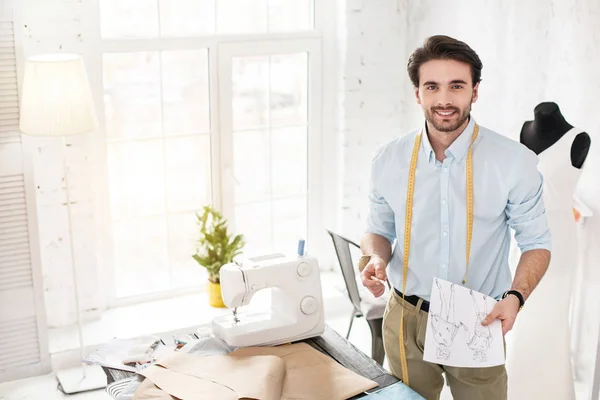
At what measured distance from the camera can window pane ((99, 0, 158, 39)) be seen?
402cm

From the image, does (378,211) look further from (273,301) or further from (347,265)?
(347,265)

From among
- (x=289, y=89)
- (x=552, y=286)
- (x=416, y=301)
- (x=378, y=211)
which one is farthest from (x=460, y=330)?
(x=289, y=89)

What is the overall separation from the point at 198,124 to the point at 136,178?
44 centimetres

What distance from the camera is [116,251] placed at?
4344mm

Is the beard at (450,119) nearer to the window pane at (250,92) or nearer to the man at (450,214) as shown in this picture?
the man at (450,214)

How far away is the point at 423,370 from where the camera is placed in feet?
8.20

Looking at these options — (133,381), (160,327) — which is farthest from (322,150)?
(133,381)

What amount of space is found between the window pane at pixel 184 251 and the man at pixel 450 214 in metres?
2.04

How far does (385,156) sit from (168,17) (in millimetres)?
2035

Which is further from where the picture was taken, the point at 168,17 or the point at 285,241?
the point at 285,241

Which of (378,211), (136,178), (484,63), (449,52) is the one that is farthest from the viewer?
(136,178)

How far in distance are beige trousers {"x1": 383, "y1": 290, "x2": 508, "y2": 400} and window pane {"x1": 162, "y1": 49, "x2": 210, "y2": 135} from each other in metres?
2.09

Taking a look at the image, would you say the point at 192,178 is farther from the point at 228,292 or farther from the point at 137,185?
the point at 228,292

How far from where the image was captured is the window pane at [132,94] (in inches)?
162
